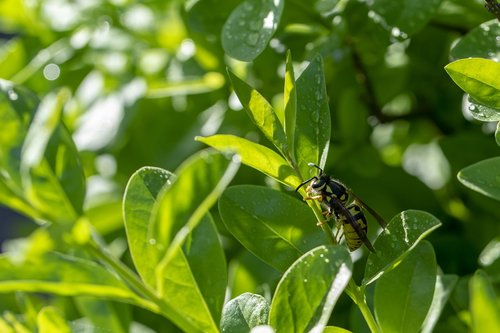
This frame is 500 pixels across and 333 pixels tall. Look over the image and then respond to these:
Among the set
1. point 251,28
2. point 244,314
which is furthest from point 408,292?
point 251,28

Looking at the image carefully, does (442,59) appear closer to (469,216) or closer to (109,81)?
(469,216)

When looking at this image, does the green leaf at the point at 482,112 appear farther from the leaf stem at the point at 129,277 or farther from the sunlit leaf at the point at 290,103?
the leaf stem at the point at 129,277

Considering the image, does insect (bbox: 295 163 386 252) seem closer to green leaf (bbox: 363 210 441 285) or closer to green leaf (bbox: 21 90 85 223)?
green leaf (bbox: 363 210 441 285)

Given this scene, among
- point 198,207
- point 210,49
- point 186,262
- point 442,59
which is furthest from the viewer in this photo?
point 442,59

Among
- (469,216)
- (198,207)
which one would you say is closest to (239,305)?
(198,207)

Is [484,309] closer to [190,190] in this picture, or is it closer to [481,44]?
[190,190]

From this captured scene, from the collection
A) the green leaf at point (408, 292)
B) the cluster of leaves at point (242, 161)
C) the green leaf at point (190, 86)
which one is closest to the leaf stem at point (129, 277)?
the cluster of leaves at point (242, 161)
